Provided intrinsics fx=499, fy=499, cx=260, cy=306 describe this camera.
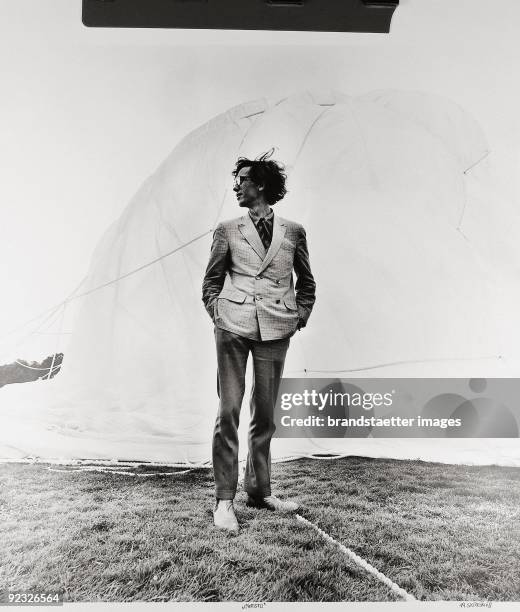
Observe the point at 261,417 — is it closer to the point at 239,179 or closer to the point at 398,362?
the point at 398,362

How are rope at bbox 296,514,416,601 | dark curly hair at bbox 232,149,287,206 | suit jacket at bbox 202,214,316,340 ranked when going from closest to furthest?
rope at bbox 296,514,416,601 → suit jacket at bbox 202,214,316,340 → dark curly hair at bbox 232,149,287,206

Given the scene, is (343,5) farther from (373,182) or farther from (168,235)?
(168,235)

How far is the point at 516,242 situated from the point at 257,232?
106 cm

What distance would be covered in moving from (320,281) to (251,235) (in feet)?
1.08

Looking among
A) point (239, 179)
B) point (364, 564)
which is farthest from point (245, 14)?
point (364, 564)

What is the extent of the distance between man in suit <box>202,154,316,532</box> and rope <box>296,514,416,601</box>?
0.10m

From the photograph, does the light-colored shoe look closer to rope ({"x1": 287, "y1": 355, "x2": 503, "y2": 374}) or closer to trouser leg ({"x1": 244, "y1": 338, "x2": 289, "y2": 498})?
trouser leg ({"x1": 244, "y1": 338, "x2": 289, "y2": 498})

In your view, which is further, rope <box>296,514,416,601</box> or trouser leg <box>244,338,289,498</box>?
trouser leg <box>244,338,289,498</box>

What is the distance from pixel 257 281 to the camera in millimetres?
1901

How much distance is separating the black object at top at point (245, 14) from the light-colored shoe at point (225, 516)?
6.18ft

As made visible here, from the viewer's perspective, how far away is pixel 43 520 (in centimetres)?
186

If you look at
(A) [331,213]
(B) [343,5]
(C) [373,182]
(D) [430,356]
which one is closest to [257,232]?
(A) [331,213]

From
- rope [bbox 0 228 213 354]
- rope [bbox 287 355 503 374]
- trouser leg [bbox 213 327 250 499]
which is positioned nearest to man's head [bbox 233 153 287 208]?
rope [bbox 0 228 213 354]

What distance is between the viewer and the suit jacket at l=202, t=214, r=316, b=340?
1879mm
